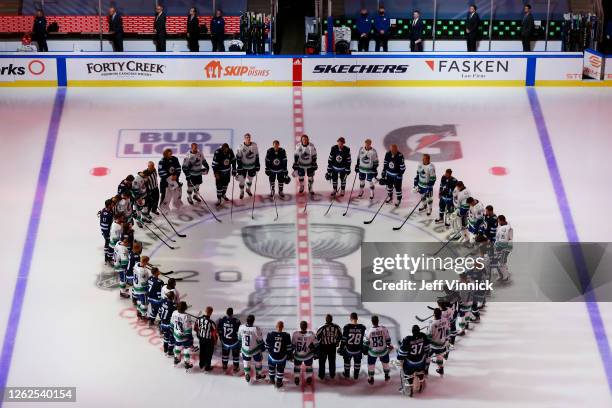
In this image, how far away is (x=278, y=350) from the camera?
16516mm

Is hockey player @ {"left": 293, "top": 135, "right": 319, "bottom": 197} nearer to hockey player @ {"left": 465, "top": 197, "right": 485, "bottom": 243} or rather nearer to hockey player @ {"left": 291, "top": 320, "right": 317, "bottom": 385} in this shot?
hockey player @ {"left": 465, "top": 197, "right": 485, "bottom": 243}

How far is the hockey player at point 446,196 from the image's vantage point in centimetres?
2047

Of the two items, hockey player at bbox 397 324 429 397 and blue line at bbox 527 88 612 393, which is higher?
blue line at bbox 527 88 612 393

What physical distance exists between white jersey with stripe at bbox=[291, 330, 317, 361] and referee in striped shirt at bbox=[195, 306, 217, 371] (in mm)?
1110

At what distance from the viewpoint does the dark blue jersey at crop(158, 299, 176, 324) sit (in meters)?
17.0

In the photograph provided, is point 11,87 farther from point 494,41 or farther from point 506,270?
point 506,270

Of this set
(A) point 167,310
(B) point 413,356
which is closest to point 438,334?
(B) point 413,356

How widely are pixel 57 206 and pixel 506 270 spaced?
7768 millimetres

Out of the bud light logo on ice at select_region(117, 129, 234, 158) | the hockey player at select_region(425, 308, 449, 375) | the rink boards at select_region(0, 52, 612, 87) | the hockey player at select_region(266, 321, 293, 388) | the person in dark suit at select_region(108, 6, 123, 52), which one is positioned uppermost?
the person in dark suit at select_region(108, 6, 123, 52)

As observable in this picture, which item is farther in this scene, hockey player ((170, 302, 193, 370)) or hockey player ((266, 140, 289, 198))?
hockey player ((266, 140, 289, 198))

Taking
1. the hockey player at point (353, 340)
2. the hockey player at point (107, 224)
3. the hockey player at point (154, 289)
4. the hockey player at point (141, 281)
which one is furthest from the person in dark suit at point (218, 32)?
the hockey player at point (353, 340)

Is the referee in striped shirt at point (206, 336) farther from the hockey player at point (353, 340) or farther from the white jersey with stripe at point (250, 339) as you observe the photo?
the hockey player at point (353, 340)

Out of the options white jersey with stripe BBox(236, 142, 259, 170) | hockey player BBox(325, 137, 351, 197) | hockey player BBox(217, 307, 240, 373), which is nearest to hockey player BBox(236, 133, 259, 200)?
white jersey with stripe BBox(236, 142, 259, 170)

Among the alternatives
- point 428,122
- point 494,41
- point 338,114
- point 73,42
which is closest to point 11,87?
point 73,42
